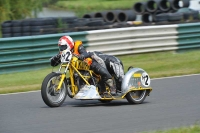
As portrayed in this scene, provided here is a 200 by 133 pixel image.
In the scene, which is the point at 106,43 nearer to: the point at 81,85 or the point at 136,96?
the point at 136,96

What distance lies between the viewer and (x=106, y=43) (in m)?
15.7

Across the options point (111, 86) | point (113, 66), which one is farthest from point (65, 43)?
point (111, 86)

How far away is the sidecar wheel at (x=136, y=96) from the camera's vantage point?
30.0ft

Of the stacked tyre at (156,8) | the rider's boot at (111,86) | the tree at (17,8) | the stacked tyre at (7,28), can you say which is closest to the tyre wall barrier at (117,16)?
the stacked tyre at (156,8)

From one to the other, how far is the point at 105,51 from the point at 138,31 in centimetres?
138

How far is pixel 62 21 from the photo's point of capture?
62.8 feet

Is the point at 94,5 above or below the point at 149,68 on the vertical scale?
above

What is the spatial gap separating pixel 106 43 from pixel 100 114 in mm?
7697

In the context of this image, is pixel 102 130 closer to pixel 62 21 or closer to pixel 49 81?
pixel 49 81

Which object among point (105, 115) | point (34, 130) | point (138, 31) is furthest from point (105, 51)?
point (34, 130)

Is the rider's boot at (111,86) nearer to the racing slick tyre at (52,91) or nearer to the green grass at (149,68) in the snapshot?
the racing slick tyre at (52,91)

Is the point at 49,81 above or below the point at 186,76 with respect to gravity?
above

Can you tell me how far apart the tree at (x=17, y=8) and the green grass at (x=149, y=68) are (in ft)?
25.1

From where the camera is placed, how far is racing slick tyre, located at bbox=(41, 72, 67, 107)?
849 cm
